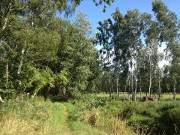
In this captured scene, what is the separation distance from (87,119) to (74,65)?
21910 millimetres

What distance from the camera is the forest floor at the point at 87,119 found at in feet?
44.0

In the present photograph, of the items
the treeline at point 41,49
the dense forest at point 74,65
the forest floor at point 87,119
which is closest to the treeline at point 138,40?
the dense forest at point 74,65

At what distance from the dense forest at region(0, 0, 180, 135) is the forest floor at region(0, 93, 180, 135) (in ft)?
0.14

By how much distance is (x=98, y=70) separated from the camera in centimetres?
5403

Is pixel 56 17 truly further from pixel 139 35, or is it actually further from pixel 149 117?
Answer: pixel 139 35

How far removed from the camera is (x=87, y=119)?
24.3 metres

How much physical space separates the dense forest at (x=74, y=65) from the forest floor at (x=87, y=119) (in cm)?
4

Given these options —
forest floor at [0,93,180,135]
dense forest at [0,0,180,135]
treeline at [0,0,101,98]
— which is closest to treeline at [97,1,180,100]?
dense forest at [0,0,180,135]

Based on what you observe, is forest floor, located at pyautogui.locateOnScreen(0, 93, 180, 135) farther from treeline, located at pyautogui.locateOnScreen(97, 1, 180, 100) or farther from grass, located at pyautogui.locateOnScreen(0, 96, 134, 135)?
treeline, located at pyautogui.locateOnScreen(97, 1, 180, 100)

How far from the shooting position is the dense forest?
19828 mm

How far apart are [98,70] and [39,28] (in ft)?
76.3

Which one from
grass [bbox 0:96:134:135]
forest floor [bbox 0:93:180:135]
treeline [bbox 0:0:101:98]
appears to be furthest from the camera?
treeline [bbox 0:0:101:98]

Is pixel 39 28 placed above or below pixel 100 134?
above

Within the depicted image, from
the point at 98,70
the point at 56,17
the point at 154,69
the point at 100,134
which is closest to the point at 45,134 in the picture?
Result: the point at 100,134
